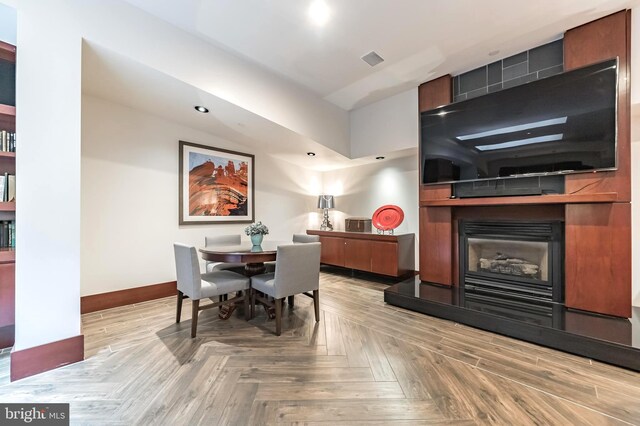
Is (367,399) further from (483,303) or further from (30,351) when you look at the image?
(30,351)

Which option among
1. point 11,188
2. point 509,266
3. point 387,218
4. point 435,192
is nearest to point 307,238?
point 387,218

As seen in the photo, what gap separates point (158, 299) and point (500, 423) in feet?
12.4

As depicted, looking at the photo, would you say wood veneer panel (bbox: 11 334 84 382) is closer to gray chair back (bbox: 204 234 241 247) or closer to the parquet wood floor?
the parquet wood floor

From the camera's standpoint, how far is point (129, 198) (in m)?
3.32

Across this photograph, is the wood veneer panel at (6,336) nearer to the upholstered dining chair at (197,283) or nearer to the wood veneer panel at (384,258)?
the upholstered dining chair at (197,283)

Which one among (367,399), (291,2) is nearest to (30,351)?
(367,399)

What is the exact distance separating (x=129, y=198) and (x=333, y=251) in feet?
10.7

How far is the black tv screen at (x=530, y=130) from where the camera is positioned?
2.40 m

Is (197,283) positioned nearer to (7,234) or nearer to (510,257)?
(7,234)

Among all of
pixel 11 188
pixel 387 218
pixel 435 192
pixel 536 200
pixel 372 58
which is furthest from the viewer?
pixel 387 218

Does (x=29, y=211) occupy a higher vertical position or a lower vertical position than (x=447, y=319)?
higher

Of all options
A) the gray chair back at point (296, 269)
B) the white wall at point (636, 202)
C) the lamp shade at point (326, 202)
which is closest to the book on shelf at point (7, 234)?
the gray chair back at point (296, 269)

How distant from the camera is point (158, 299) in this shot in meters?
3.48

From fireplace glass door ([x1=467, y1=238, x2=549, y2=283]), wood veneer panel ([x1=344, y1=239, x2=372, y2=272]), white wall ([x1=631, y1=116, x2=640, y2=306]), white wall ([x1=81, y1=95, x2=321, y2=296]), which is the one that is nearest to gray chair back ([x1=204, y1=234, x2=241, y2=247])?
white wall ([x1=81, y1=95, x2=321, y2=296])
